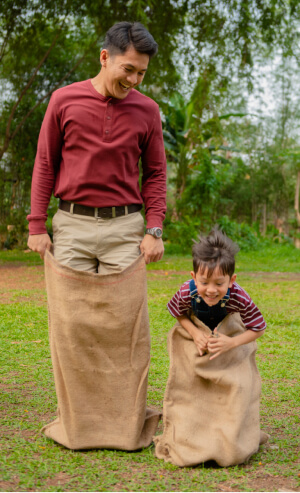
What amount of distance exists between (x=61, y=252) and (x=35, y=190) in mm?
363

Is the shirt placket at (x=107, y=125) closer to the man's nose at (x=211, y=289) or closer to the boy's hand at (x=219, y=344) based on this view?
the man's nose at (x=211, y=289)

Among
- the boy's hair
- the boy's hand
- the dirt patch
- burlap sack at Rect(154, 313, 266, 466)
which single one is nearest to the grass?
burlap sack at Rect(154, 313, 266, 466)

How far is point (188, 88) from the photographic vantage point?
13070 millimetres

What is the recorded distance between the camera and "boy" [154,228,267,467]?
2909 mm

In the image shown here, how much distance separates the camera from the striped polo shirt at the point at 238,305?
3018 mm

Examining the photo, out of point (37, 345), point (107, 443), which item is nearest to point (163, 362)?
point (37, 345)

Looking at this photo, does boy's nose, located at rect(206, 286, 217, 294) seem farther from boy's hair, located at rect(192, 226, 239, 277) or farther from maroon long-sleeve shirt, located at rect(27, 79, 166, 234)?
maroon long-sleeve shirt, located at rect(27, 79, 166, 234)

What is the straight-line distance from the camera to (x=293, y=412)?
12.4 ft

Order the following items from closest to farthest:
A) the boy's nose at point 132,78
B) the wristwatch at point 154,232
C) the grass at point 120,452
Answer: the grass at point 120,452, the boy's nose at point 132,78, the wristwatch at point 154,232

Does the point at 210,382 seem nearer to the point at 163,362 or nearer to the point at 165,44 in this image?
the point at 163,362

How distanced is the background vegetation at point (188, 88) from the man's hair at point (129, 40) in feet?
23.4

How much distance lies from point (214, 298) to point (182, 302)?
192mm

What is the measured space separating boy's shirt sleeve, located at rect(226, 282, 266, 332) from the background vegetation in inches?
303

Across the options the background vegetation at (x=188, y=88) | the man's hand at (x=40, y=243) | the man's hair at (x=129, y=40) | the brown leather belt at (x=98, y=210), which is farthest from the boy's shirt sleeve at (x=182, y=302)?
the background vegetation at (x=188, y=88)
